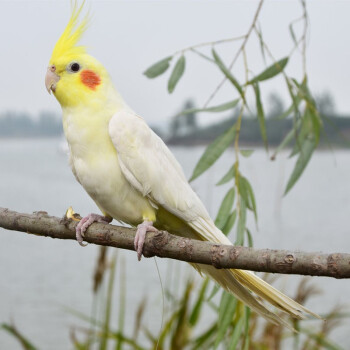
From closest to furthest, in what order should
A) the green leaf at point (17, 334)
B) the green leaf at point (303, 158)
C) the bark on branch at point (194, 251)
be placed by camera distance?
the bark on branch at point (194, 251) < the green leaf at point (303, 158) < the green leaf at point (17, 334)

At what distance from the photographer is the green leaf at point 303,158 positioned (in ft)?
2.85

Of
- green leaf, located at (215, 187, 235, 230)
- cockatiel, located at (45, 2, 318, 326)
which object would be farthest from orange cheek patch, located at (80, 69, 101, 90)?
green leaf, located at (215, 187, 235, 230)

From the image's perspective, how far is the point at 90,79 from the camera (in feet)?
2.20

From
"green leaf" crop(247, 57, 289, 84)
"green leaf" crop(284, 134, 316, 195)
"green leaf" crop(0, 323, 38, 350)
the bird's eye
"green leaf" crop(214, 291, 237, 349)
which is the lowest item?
"green leaf" crop(0, 323, 38, 350)

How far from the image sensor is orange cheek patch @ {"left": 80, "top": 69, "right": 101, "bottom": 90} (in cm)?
67

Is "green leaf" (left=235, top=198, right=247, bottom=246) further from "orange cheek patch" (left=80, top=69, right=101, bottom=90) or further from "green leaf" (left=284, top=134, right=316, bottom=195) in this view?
"orange cheek patch" (left=80, top=69, right=101, bottom=90)

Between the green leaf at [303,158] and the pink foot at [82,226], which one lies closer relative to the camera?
the pink foot at [82,226]

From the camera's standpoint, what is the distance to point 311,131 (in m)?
0.95

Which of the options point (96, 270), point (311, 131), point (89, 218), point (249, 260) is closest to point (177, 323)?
point (96, 270)

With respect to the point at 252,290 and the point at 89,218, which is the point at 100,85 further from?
the point at 252,290

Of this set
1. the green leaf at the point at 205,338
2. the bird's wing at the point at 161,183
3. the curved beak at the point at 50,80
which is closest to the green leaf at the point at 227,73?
the bird's wing at the point at 161,183

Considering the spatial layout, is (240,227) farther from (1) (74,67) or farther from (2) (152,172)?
(1) (74,67)

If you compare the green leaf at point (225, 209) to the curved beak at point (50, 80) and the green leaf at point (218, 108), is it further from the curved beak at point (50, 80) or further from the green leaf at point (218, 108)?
the curved beak at point (50, 80)

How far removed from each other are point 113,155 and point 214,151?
20 centimetres
